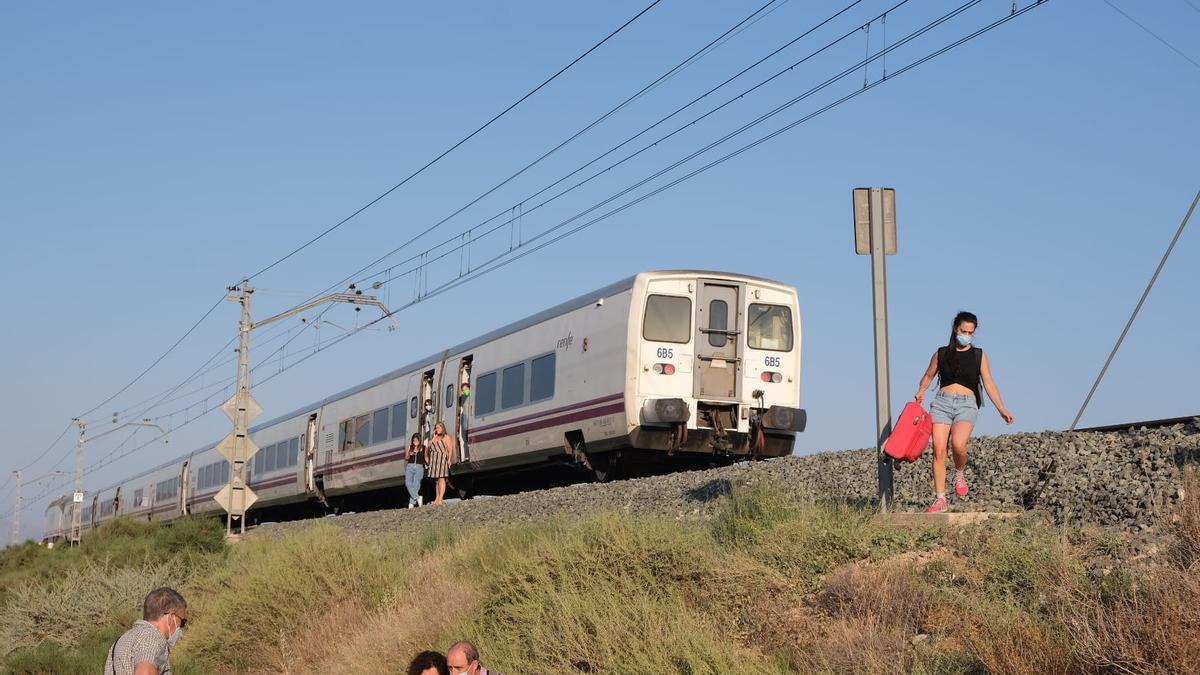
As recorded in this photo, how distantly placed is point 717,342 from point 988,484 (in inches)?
329

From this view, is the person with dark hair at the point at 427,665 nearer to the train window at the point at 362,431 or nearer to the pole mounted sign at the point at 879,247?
the pole mounted sign at the point at 879,247

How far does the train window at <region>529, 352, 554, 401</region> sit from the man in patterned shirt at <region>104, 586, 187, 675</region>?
45.4 ft

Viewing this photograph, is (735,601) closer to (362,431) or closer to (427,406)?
(427,406)

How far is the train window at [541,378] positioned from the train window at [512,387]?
38 cm

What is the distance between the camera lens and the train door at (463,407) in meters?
24.0

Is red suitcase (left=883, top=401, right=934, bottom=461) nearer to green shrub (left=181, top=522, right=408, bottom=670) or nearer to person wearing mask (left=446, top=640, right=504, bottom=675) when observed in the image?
person wearing mask (left=446, top=640, right=504, bottom=675)

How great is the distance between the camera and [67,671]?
13039mm

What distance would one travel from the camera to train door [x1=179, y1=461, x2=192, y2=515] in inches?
1775

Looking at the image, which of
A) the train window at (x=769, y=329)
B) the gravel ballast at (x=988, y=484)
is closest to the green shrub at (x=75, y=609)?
the gravel ballast at (x=988, y=484)

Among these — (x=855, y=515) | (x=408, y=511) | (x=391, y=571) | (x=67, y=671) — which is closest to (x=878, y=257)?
(x=855, y=515)

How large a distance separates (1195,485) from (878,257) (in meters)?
3.35

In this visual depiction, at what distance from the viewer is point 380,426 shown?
2858 centimetres

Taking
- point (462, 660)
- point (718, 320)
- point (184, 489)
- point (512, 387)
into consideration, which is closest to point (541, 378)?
point (512, 387)

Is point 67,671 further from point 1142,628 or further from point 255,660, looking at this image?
point 1142,628
